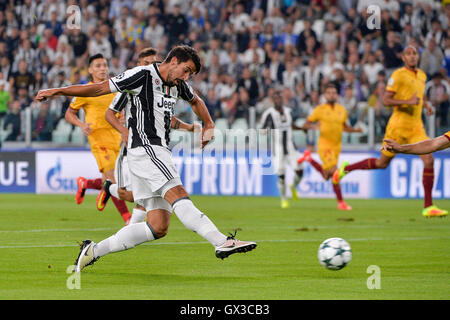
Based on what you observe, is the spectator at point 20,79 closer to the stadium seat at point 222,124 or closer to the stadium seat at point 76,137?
the stadium seat at point 76,137

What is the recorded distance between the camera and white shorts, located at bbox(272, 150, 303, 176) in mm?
19312

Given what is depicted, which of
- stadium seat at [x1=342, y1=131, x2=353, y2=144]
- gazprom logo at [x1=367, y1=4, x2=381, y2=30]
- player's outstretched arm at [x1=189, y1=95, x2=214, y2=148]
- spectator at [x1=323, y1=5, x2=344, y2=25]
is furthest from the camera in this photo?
spectator at [x1=323, y1=5, x2=344, y2=25]

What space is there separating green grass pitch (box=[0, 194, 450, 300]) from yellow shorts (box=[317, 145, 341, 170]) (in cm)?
228

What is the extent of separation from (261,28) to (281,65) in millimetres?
1876

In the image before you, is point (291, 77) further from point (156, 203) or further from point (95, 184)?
point (156, 203)

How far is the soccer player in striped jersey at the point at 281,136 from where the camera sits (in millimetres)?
19234

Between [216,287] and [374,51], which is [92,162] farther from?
[216,287]

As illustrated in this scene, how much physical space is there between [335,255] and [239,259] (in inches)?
62.3

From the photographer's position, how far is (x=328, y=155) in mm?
18719

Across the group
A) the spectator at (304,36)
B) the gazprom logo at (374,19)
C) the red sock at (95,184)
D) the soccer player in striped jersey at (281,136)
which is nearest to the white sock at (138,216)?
the red sock at (95,184)

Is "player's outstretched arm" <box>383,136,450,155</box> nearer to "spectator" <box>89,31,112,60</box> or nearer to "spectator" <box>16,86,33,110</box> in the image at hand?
"spectator" <box>16,86,33,110</box>

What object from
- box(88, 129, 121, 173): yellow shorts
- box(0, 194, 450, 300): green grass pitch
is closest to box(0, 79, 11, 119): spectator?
box(0, 194, 450, 300): green grass pitch

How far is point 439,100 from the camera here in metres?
20.5

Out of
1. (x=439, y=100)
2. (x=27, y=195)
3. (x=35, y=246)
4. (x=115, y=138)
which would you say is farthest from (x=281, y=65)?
(x=35, y=246)
